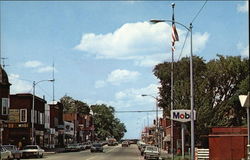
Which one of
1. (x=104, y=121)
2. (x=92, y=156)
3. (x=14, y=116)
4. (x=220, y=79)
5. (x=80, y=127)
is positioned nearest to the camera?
(x=92, y=156)

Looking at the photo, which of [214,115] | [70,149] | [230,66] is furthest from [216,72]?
[70,149]

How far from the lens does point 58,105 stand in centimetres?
10425

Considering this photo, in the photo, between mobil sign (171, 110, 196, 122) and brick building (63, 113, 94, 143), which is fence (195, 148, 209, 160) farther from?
brick building (63, 113, 94, 143)

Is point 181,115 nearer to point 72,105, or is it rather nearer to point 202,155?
point 202,155

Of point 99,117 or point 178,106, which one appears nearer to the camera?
point 178,106

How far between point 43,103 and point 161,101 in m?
25.3

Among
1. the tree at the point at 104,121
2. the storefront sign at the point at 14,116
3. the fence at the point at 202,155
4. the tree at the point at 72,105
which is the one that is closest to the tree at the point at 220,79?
the fence at the point at 202,155

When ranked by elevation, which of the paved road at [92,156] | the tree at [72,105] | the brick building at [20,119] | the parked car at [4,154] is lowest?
the paved road at [92,156]

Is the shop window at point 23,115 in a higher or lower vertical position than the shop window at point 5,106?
lower

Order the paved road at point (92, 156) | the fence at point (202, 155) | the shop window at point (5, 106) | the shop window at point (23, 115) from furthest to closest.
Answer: the shop window at point (23, 115)
the shop window at point (5, 106)
the paved road at point (92, 156)
the fence at point (202, 155)

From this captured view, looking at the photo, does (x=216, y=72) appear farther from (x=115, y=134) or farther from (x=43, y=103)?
(x=115, y=134)

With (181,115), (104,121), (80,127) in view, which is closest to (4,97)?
(181,115)

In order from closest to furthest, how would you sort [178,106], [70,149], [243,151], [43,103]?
[243,151], [178,106], [70,149], [43,103]

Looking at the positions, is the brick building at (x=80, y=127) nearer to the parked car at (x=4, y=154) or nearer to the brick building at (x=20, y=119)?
the brick building at (x=20, y=119)
